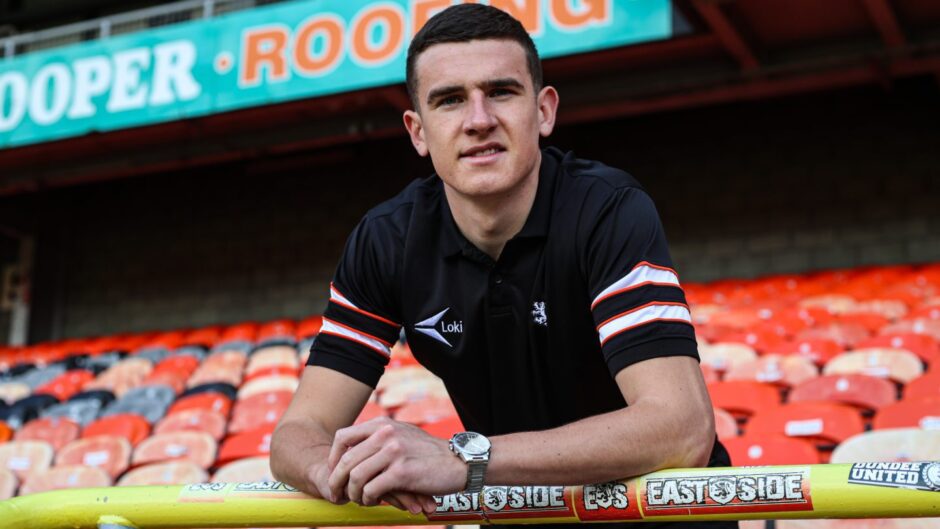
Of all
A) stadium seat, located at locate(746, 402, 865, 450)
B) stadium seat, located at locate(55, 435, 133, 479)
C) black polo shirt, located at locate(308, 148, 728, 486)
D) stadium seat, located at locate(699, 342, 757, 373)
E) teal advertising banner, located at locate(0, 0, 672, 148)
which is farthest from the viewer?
teal advertising banner, located at locate(0, 0, 672, 148)

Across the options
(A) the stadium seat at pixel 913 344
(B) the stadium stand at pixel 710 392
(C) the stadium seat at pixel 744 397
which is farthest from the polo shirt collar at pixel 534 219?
(A) the stadium seat at pixel 913 344

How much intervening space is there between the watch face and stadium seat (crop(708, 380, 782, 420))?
3.80m

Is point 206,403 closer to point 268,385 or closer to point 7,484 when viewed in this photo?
point 268,385

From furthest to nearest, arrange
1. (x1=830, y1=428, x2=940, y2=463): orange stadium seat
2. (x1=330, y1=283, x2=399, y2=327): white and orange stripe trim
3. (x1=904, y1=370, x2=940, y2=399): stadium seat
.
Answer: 1. (x1=904, y1=370, x2=940, y2=399): stadium seat
2. (x1=830, y1=428, x2=940, y2=463): orange stadium seat
3. (x1=330, y1=283, x2=399, y2=327): white and orange stripe trim

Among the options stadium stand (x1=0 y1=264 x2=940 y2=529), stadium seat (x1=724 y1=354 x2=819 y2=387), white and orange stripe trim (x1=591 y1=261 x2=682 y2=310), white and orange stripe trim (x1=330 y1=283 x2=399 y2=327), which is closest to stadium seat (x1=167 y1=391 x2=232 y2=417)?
stadium stand (x1=0 y1=264 x2=940 y2=529)

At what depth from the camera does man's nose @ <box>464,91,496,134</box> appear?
1.76m

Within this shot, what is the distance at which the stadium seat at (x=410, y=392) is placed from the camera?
6145 millimetres

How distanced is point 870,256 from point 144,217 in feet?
27.6

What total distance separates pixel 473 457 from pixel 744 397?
4.01m

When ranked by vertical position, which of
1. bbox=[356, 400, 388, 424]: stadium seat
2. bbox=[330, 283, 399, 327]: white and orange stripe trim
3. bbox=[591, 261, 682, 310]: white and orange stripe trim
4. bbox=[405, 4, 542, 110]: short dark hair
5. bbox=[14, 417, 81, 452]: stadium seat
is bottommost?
bbox=[591, 261, 682, 310]: white and orange stripe trim

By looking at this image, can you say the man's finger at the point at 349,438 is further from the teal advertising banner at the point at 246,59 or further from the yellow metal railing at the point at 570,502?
the teal advertising banner at the point at 246,59

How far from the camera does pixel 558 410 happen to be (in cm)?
192

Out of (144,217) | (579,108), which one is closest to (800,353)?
(579,108)

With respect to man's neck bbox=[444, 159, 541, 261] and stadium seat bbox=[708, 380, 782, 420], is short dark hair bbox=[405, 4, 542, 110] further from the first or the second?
stadium seat bbox=[708, 380, 782, 420]
